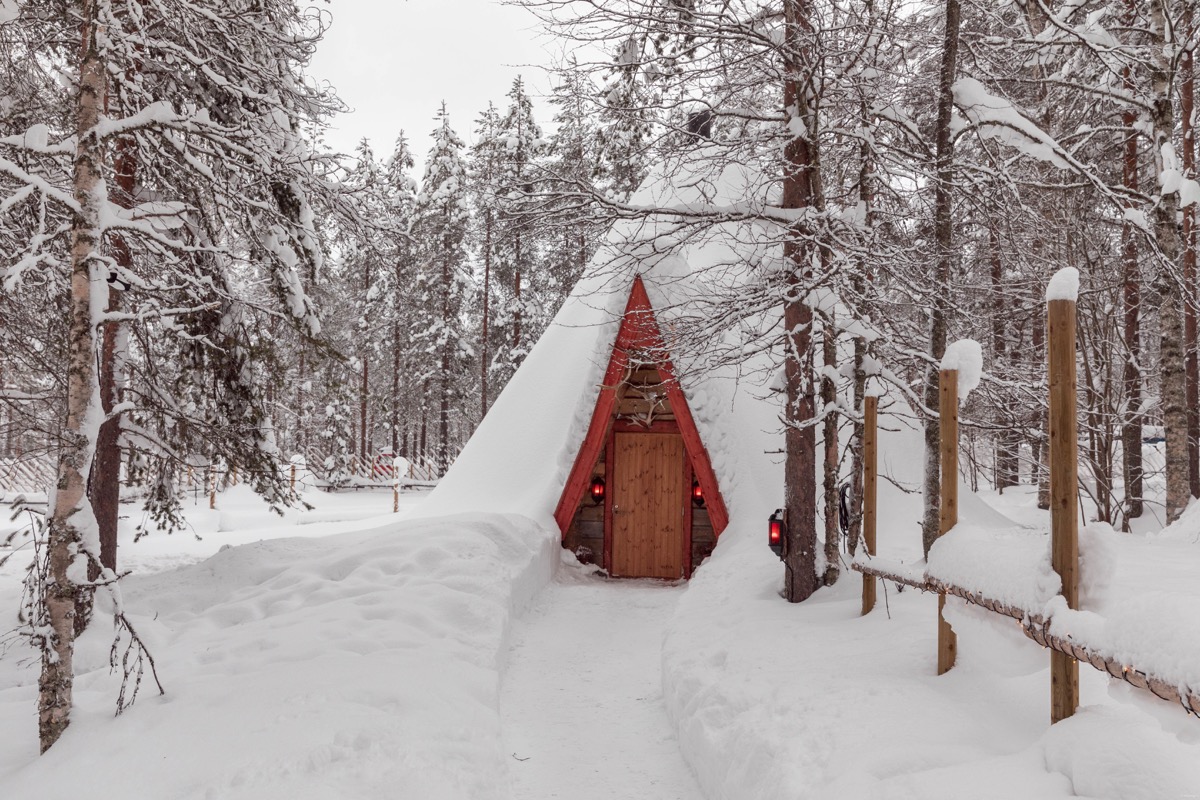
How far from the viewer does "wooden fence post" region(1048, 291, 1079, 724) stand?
2732mm

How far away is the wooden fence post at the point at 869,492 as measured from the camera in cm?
535

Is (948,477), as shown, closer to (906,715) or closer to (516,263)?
(906,715)

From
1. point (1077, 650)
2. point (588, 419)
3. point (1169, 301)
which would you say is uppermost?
point (1169, 301)

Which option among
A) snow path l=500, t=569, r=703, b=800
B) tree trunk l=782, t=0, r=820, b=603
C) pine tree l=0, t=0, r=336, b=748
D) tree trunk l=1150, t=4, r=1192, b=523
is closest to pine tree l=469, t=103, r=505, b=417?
pine tree l=0, t=0, r=336, b=748

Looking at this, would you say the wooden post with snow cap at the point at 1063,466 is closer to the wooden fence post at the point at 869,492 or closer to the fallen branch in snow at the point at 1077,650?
the fallen branch in snow at the point at 1077,650

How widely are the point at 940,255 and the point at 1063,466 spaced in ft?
11.5

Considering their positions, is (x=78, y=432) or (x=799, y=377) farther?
(x=799, y=377)

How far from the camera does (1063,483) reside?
2852 millimetres

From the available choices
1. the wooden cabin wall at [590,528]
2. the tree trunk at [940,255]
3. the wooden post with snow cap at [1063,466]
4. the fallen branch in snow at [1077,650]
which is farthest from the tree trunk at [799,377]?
the wooden cabin wall at [590,528]

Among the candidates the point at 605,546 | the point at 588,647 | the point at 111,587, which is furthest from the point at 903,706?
the point at 605,546

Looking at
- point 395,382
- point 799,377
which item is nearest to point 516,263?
point 395,382

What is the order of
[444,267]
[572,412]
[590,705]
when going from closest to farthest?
[590,705], [572,412], [444,267]

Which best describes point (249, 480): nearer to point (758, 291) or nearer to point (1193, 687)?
point (758, 291)

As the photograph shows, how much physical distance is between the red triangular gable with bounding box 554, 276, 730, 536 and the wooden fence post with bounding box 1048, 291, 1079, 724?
238 inches
